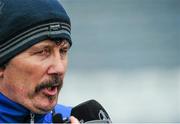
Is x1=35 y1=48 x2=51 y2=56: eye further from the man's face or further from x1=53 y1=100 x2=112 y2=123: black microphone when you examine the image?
x1=53 y1=100 x2=112 y2=123: black microphone

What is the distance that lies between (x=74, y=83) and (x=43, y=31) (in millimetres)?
2634

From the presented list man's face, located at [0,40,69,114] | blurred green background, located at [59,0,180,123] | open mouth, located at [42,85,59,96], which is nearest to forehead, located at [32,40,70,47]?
man's face, located at [0,40,69,114]

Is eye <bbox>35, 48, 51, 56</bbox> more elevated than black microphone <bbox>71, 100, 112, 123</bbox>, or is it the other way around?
eye <bbox>35, 48, 51, 56</bbox>

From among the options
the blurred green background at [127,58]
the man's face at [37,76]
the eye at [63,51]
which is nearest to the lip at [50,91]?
the man's face at [37,76]

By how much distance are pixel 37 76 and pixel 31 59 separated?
49 mm

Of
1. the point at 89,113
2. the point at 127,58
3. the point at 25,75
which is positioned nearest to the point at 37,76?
the point at 25,75

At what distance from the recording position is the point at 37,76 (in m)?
1.72

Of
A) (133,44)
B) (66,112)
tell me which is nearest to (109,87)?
(133,44)

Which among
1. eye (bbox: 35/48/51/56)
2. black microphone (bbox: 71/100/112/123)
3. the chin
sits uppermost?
eye (bbox: 35/48/51/56)

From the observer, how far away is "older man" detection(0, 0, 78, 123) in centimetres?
171

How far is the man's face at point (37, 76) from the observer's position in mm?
→ 1702

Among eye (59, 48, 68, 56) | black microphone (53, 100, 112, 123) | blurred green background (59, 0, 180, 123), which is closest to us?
black microphone (53, 100, 112, 123)

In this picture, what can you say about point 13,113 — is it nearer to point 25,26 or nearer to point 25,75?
point 25,75

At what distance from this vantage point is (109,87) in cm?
443
